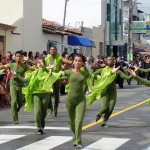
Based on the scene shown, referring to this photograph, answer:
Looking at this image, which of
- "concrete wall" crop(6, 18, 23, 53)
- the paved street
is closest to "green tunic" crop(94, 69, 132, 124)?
the paved street

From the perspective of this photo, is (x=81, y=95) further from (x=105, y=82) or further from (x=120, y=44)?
(x=120, y=44)

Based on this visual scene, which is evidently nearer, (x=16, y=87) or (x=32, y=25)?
(x=16, y=87)

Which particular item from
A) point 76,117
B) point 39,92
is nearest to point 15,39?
point 39,92

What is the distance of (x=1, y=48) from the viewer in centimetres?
2870

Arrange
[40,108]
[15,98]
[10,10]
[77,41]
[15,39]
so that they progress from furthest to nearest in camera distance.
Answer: [77,41]
[10,10]
[15,39]
[15,98]
[40,108]

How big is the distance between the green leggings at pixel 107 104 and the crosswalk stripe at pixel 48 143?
2.09 m

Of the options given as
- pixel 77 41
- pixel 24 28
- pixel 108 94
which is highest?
pixel 24 28

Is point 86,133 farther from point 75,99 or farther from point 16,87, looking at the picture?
point 16,87

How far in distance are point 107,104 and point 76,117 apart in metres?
3.46

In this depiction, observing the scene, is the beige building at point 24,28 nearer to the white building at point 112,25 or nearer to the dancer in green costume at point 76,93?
the white building at point 112,25

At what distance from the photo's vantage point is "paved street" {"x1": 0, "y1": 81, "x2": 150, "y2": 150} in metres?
10.6

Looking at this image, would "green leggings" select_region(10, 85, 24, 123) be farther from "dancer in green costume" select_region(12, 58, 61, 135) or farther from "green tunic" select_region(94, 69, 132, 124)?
"green tunic" select_region(94, 69, 132, 124)

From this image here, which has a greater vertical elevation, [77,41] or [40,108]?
[77,41]

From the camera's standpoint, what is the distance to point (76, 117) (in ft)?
33.4
